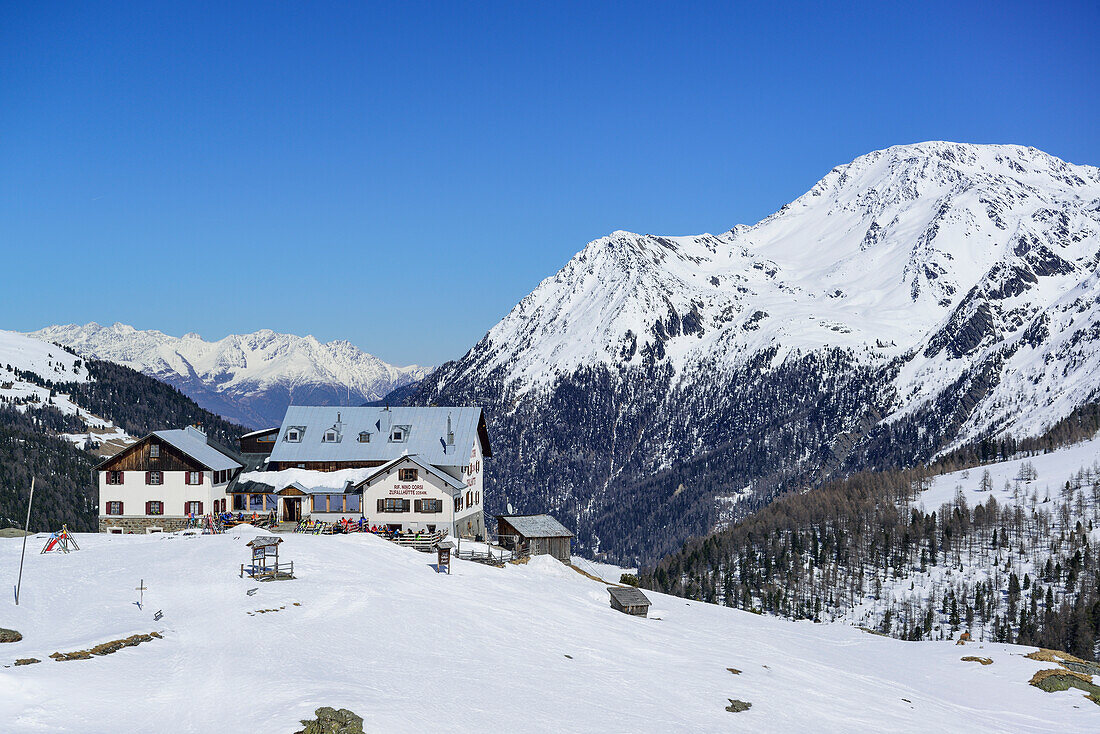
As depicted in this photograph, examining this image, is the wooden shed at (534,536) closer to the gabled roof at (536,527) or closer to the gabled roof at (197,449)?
the gabled roof at (536,527)

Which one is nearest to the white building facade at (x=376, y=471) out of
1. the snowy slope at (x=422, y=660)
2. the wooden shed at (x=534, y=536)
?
the wooden shed at (x=534, y=536)

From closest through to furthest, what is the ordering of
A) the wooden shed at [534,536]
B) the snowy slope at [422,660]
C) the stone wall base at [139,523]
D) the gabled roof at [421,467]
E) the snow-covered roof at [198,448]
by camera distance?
1. the snowy slope at [422,660]
2. the stone wall base at [139,523]
3. the snow-covered roof at [198,448]
4. the gabled roof at [421,467]
5. the wooden shed at [534,536]

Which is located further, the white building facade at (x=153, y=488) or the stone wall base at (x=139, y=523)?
the white building facade at (x=153, y=488)

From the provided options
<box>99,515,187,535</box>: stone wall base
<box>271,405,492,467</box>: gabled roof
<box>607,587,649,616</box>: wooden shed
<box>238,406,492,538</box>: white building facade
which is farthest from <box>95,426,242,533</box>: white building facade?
<box>607,587,649,616</box>: wooden shed

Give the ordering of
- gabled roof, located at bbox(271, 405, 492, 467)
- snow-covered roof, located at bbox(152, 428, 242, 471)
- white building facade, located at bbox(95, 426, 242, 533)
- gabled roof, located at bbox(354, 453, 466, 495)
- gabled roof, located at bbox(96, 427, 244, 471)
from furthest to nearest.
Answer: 1. gabled roof, located at bbox(271, 405, 492, 467)
2. gabled roof, located at bbox(354, 453, 466, 495)
3. snow-covered roof, located at bbox(152, 428, 242, 471)
4. gabled roof, located at bbox(96, 427, 244, 471)
5. white building facade, located at bbox(95, 426, 242, 533)

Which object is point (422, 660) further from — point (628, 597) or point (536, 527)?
point (536, 527)

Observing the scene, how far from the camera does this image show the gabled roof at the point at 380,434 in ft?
327

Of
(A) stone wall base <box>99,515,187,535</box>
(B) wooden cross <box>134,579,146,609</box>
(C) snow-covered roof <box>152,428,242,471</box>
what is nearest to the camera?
(B) wooden cross <box>134,579,146,609</box>

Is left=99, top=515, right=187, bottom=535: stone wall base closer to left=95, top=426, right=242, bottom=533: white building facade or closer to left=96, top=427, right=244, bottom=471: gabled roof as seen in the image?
left=95, top=426, right=242, bottom=533: white building facade

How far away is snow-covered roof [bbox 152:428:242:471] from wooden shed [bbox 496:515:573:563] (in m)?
29.5

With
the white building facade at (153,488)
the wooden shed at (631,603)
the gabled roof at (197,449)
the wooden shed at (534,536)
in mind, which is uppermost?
the gabled roof at (197,449)

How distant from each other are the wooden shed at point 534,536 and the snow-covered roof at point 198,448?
29.5 metres

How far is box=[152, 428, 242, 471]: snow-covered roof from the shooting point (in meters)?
92.6

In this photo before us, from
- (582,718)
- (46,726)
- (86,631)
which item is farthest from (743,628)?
(46,726)
